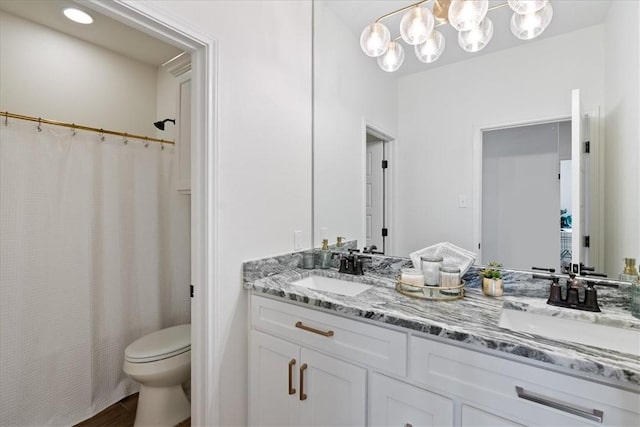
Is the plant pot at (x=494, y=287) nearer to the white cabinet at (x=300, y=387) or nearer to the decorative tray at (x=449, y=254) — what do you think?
the decorative tray at (x=449, y=254)

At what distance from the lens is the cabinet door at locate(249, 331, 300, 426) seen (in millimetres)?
1303

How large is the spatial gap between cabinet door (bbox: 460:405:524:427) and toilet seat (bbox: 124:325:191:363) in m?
1.52

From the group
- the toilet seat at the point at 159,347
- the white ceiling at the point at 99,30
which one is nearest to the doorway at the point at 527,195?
the toilet seat at the point at 159,347

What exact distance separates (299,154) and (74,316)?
67.9 inches

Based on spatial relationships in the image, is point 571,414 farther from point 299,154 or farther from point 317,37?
point 317,37

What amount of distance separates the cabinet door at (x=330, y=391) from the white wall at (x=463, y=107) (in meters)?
0.71

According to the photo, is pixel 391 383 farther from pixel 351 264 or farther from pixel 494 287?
pixel 351 264

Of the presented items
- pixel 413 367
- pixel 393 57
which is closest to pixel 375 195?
pixel 393 57

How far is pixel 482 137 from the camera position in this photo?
1.41 m

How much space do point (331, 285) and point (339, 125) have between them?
100 cm

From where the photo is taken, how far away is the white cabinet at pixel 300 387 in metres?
1.14

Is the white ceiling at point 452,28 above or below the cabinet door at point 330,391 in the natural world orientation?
above

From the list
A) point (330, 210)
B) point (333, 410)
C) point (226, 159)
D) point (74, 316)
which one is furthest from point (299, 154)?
point (74, 316)

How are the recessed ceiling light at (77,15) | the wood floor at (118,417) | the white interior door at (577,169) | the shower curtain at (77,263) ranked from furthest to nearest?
the recessed ceiling light at (77,15) < the wood floor at (118,417) < the shower curtain at (77,263) < the white interior door at (577,169)
